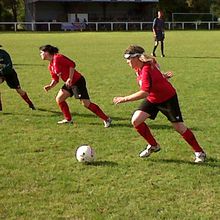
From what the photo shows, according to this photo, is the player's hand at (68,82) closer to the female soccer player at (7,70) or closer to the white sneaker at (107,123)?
the white sneaker at (107,123)

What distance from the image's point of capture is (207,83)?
40.1 feet

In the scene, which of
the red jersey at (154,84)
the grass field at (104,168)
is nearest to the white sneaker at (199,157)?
the grass field at (104,168)

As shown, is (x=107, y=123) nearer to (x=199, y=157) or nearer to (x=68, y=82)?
(x=68, y=82)

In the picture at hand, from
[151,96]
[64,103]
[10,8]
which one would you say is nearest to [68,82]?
[64,103]

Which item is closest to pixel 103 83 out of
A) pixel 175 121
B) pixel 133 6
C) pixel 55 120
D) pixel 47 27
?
pixel 55 120

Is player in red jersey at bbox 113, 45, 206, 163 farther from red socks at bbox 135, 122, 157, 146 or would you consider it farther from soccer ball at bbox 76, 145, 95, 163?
soccer ball at bbox 76, 145, 95, 163

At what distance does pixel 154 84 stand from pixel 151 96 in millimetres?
214

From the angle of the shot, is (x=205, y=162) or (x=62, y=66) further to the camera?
(x=62, y=66)

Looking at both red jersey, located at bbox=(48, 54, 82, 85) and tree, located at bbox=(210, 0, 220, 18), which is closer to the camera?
red jersey, located at bbox=(48, 54, 82, 85)

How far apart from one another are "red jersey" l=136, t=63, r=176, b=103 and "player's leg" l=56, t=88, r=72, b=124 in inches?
103

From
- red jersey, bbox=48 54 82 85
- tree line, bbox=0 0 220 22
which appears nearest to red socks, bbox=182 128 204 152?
red jersey, bbox=48 54 82 85

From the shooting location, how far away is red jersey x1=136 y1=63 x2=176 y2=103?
215 inches

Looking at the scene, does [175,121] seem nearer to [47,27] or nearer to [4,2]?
[47,27]

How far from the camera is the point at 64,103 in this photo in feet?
26.9
